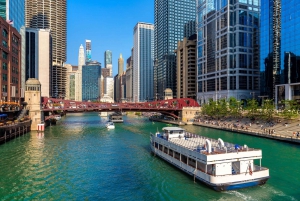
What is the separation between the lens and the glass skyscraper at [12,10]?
353ft

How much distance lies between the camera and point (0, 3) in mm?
107125

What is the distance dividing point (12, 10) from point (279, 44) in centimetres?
11581

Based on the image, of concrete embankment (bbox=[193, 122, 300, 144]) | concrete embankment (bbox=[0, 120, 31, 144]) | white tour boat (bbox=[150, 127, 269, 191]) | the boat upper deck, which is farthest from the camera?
concrete embankment (bbox=[0, 120, 31, 144])

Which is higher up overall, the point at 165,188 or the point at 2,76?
the point at 2,76

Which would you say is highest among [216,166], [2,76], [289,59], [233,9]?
[233,9]

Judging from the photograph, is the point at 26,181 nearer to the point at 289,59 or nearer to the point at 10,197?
the point at 10,197

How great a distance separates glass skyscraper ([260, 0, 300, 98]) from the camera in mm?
100312

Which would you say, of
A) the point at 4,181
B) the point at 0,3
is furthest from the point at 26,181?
the point at 0,3

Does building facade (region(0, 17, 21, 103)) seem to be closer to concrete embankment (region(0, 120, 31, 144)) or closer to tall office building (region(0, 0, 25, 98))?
tall office building (region(0, 0, 25, 98))

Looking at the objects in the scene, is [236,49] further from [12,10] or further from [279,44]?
[12,10]

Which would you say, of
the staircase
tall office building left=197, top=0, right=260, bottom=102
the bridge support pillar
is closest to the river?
the staircase

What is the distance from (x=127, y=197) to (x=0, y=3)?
355 ft

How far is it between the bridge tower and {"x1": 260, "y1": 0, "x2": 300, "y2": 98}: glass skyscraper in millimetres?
94261

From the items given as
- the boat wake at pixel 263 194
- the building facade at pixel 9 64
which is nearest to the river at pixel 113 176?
the boat wake at pixel 263 194
